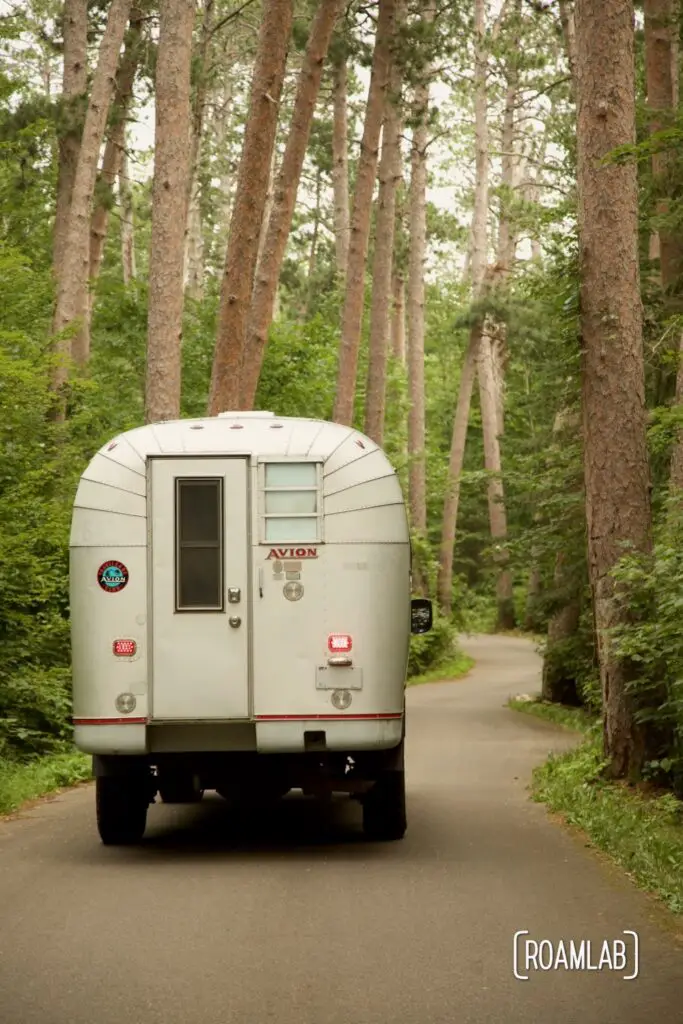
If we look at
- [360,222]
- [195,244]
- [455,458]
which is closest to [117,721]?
[360,222]

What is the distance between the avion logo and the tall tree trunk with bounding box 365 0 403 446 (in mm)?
23921

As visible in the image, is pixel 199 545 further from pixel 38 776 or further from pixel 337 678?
pixel 38 776

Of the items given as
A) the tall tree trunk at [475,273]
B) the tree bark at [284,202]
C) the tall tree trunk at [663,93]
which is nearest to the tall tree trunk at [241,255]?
the tree bark at [284,202]

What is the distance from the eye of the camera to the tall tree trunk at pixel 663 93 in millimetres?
18188

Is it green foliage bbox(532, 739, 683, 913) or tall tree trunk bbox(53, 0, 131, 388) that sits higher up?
tall tree trunk bbox(53, 0, 131, 388)

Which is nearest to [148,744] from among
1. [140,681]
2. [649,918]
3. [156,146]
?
[140,681]

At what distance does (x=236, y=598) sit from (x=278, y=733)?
99 centimetres

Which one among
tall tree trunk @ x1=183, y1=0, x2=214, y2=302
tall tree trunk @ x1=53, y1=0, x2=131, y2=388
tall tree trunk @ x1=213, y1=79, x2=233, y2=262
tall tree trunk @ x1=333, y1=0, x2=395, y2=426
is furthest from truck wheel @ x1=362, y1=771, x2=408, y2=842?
tall tree trunk @ x1=213, y1=79, x2=233, y2=262

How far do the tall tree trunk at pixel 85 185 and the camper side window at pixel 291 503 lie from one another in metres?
13.3

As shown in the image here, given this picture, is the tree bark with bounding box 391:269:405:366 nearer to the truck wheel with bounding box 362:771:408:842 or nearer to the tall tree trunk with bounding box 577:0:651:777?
the tall tree trunk with bounding box 577:0:651:777

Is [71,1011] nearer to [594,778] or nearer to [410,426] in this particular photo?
[594,778]

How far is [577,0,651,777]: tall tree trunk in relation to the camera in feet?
43.9

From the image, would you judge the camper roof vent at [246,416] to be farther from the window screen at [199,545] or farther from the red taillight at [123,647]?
the red taillight at [123,647]

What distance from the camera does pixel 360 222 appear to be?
31.2 metres
